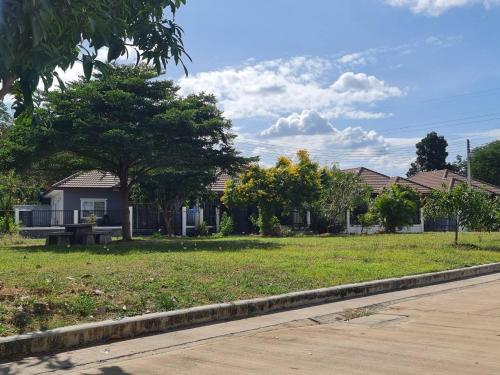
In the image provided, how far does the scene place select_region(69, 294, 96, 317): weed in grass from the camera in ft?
26.8

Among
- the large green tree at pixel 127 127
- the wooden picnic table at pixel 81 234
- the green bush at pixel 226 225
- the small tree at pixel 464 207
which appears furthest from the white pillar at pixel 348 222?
the wooden picnic table at pixel 81 234

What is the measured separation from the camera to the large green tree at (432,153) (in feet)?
235

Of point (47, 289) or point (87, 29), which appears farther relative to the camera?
point (47, 289)

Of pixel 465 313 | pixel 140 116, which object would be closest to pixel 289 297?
pixel 465 313

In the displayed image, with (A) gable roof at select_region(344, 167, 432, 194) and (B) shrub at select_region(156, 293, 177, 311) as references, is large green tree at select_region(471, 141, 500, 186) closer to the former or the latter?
(A) gable roof at select_region(344, 167, 432, 194)

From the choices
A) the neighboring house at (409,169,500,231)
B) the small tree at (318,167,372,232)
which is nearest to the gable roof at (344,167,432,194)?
the neighboring house at (409,169,500,231)

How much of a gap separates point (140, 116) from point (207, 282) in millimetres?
10573

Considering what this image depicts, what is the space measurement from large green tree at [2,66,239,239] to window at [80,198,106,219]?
42.3 ft

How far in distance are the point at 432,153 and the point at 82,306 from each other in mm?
68460

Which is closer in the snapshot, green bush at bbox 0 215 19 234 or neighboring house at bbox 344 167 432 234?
green bush at bbox 0 215 19 234

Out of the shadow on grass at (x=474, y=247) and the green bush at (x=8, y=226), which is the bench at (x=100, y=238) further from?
the shadow on grass at (x=474, y=247)

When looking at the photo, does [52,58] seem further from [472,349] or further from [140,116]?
[140,116]

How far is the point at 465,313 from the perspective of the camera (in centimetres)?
955

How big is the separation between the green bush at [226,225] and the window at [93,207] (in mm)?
7251
